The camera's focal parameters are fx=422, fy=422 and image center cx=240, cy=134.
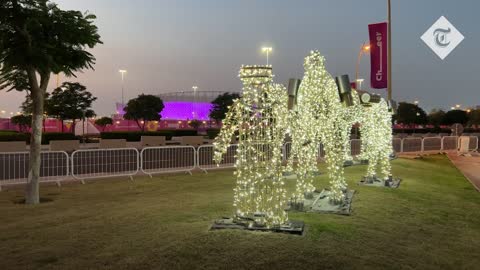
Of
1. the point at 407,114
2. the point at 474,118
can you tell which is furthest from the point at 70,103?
the point at 474,118

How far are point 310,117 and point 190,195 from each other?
12.4ft

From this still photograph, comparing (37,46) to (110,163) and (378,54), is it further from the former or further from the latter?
(378,54)

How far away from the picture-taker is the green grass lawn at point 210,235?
5445 mm

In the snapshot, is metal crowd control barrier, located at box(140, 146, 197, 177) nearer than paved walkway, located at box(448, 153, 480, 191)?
Yes

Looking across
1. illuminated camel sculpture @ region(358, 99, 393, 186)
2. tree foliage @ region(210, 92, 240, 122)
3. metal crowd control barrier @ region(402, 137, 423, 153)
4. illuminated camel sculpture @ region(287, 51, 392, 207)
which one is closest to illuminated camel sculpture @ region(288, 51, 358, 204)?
illuminated camel sculpture @ region(287, 51, 392, 207)

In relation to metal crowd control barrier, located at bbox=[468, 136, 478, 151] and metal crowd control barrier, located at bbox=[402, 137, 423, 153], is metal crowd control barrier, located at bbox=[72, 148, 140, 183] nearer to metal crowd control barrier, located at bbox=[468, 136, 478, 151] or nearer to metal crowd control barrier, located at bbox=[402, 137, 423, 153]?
metal crowd control barrier, located at bbox=[402, 137, 423, 153]

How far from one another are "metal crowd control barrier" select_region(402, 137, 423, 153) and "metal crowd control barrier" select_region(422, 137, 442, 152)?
264 millimetres

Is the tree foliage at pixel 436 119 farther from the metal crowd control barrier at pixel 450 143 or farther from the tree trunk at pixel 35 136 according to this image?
the tree trunk at pixel 35 136

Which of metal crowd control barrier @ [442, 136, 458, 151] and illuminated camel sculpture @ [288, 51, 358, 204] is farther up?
illuminated camel sculpture @ [288, 51, 358, 204]

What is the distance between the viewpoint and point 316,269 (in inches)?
202

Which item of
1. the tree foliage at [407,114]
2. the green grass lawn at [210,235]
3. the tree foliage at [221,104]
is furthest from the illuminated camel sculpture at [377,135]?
the tree foliage at [407,114]

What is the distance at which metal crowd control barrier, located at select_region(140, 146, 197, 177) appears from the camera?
1409 cm

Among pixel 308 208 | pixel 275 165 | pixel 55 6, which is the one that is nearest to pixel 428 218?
pixel 308 208

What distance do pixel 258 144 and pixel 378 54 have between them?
14818 mm
